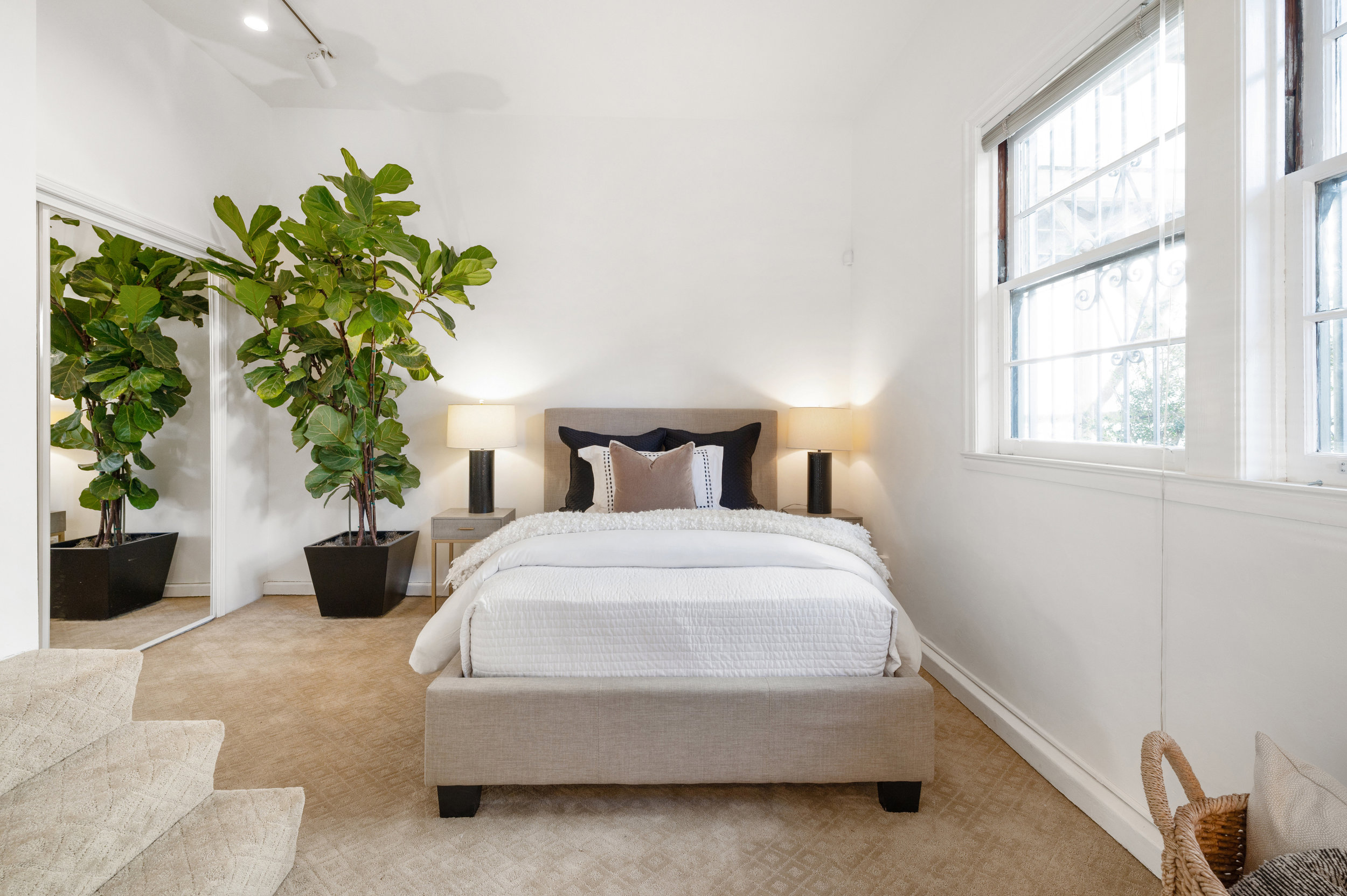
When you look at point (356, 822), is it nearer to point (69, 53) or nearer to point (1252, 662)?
point (1252, 662)

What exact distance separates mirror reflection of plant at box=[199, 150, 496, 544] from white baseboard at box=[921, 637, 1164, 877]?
111 inches

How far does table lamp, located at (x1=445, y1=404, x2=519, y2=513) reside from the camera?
317cm

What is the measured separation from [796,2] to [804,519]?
86.4 inches

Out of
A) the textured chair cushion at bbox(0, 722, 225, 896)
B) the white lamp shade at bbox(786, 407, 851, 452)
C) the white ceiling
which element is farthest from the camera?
the white lamp shade at bbox(786, 407, 851, 452)

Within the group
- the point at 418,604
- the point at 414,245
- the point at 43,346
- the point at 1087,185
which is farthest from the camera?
the point at 418,604

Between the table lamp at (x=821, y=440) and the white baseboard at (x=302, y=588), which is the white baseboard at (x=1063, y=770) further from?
the white baseboard at (x=302, y=588)

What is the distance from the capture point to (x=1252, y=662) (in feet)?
3.93

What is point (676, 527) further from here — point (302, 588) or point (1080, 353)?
point (302, 588)

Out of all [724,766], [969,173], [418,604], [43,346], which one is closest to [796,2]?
[969,173]

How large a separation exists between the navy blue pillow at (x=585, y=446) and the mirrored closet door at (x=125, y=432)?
180 cm

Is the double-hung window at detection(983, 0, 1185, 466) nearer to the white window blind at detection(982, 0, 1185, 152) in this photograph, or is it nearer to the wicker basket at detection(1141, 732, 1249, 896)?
the white window blind at detection(982, 0, 1185, 152)

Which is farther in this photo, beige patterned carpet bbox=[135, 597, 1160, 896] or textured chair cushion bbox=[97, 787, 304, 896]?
beige patterned carpet bbox=[135, 597, 1160, 896]

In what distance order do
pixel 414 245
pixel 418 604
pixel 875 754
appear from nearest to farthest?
pixel 875 754 < pixel 414 245 < pixel 418 604

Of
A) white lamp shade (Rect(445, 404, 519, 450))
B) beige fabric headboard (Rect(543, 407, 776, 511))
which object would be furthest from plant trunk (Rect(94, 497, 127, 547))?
beige fabric headboard (Rect(543, 407, 776, 511))
